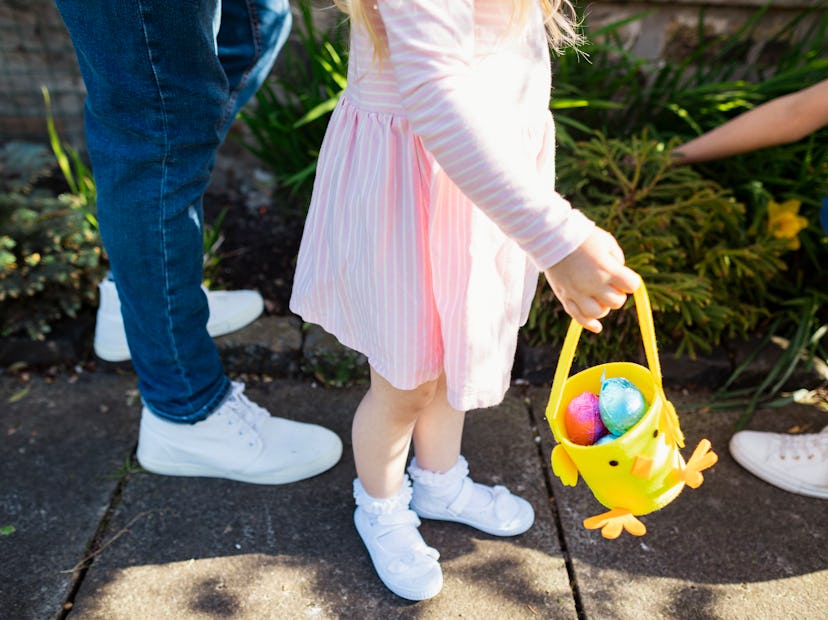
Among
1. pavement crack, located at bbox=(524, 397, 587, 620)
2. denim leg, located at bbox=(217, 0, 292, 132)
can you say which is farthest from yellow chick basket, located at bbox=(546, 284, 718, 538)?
denim leg, located at bbox=(217, 0, 292, 132)

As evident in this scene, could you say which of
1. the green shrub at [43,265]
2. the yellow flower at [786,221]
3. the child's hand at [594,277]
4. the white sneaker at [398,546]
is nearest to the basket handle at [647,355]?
the child's hand at [594,277]

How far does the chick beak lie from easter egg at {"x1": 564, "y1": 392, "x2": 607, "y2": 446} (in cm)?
9

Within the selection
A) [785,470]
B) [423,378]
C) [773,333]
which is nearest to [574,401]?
[423,378]

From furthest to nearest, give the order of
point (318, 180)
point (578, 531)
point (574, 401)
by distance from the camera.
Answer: point (578, 531) < point (318, 180) < point (574, 401)

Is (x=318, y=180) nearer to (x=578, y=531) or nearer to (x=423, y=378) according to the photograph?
(x=423, y=378)

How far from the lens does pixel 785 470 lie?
6.55 feet

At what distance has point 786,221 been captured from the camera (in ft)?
7.76

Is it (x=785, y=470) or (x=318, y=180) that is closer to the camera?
(x=318, y=180)

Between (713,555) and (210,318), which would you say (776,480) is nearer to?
(713,555)

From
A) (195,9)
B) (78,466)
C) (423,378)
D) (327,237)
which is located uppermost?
(195,9)

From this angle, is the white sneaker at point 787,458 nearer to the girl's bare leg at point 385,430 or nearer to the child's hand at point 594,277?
the girl's bare leg at point 385,430

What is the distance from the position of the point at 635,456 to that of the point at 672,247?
117 centimetres

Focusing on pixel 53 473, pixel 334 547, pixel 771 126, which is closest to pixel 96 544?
pixel 53 473

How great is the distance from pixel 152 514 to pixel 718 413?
5.29ft
